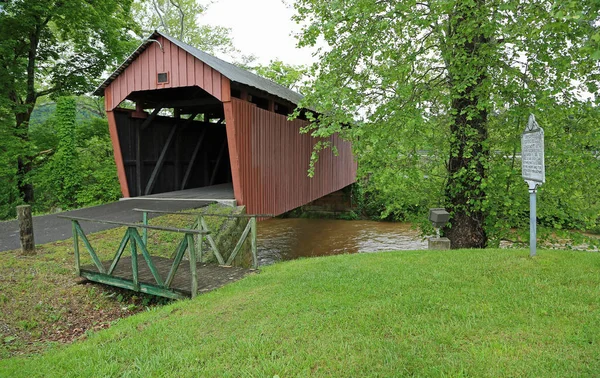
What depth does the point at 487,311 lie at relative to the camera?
306cm

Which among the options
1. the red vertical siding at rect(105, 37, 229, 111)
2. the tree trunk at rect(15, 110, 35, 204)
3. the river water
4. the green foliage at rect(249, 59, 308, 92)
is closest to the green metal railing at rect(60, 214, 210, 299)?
the red vertical siding at rect(105, 37, 229, 111)

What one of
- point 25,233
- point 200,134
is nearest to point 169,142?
point 200,134

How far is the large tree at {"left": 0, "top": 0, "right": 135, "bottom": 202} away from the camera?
40.8 ft

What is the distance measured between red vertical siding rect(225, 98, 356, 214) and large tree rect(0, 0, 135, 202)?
8.48 metres

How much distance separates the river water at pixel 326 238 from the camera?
14508mm

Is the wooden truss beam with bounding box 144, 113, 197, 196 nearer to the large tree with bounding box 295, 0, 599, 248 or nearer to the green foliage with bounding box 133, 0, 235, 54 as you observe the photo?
the large tree with bounding box 295, 0, 599, 248

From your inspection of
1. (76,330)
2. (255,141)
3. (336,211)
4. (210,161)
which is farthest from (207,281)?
(336,211)

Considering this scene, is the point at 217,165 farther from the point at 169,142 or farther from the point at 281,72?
the point at 281,72

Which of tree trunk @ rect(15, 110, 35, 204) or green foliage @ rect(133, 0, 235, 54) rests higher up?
green foliage @ rect(133, 0, 235, 54)

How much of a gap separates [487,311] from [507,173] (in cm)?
396

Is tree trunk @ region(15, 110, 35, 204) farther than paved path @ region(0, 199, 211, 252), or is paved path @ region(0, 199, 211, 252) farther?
tree trunk @ region(15, 110, 35, 204)

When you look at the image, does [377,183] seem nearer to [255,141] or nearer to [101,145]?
[255,141]

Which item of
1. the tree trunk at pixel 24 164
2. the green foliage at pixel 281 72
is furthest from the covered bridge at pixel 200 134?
the green foliage at pixel 281 72

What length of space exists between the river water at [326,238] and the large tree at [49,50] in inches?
Answer: 375
